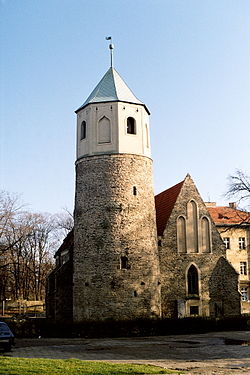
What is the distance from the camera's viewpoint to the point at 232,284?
34.4 meters

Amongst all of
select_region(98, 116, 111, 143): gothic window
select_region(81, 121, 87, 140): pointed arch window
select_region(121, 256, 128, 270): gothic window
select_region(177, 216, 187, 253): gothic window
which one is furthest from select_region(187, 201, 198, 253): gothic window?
select_region(81, 121, 87, 140): pointed arch window

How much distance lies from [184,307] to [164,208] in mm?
7502

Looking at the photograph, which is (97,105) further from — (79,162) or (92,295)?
(92,295)

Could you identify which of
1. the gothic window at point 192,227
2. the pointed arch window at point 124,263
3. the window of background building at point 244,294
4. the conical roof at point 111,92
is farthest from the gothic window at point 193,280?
the conical roof at point 111,92

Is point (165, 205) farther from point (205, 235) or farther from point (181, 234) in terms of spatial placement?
point (205, 235)

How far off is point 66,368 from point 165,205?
24.6m

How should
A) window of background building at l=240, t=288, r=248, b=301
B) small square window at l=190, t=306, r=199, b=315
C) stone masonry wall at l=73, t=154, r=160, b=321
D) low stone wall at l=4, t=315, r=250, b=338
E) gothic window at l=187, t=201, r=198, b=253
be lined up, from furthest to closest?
window of background building at l=240, t=288, r=248, b=301
gothic window at l=187, t=201, r=198, b=253
small square window at l=190, t=306, r=199, b=315
stone masonry wall at l=73, t=154, r=160, b=321
low stone wall at l=4, t=315, r=250, b=338

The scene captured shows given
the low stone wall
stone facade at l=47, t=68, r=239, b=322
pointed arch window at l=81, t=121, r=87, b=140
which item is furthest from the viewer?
pointed arch window at l=81, t=121, r=87, b=140

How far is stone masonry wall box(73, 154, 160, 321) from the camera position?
100 ft

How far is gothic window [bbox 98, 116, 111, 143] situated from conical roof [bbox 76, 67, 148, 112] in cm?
139

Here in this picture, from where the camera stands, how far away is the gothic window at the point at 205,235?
3491cm

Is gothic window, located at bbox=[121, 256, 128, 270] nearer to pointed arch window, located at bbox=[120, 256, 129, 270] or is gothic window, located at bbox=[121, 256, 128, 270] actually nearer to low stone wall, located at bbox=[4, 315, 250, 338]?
pointed arch window, located at bbox=[120, 256, 129, 270]

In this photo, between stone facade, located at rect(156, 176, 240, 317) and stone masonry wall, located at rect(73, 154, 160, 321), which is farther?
stone facade, located at rect(156, 176, 240, 317)

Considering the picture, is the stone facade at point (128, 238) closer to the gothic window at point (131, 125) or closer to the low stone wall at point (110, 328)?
the gothic window at point (131, 125)
